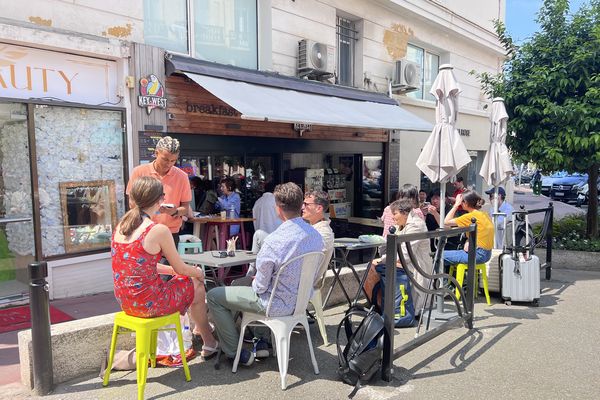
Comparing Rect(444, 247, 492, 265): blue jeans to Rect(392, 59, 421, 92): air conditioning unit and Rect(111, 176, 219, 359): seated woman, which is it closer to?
Rect(111, 176, 219, 359): seated woman

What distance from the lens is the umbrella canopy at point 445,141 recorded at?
17.1 ft

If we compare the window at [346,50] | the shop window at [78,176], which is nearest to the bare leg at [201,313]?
the shop window at [78,176]

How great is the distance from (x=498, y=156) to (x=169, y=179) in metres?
5.17

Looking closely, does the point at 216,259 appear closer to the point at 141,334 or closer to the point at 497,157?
the point at 141,334

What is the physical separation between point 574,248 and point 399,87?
4838 millimetres

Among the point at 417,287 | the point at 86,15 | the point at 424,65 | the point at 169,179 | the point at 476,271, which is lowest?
the point at 476,271

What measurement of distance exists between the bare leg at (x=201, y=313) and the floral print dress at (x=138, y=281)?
1.52ft

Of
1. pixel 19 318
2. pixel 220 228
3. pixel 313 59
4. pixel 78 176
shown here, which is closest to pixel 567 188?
pixel 313 59

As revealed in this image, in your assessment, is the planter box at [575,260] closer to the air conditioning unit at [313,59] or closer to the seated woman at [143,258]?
the air conditioning unit at [313,59]

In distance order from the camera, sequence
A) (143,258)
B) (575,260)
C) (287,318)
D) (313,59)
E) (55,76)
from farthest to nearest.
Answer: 1. (313,59)
2. (575,260)
3. (55,76)
4. (287,318)
5. (143,258)

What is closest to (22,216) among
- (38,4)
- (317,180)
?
(38,4)

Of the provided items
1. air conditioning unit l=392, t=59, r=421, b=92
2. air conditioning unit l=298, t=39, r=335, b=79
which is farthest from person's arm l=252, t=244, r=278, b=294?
air conditioning unit l=392, t=59, r=421, b=92

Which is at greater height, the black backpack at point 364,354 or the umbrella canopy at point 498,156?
the umbrella canopy at point 498,156

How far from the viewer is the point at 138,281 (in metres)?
3.14
